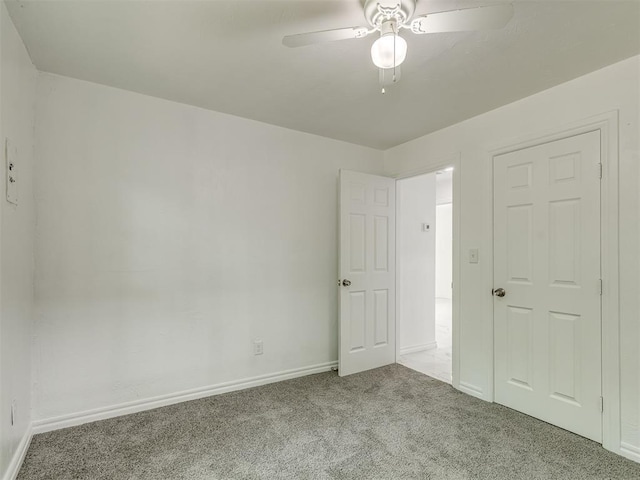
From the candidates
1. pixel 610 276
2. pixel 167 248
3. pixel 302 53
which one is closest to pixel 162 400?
pixel 167 248

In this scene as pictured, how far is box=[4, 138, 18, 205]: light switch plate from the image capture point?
64.2 inches

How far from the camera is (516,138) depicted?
247 centimetres

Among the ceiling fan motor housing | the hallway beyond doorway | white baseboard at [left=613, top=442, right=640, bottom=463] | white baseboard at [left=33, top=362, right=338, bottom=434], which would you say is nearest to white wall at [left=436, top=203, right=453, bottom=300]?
the hallway beyond doorway

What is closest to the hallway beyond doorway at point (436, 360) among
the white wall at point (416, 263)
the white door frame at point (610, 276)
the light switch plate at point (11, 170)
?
the white wall at point (416, 263)

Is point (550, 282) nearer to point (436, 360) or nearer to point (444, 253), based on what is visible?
point (436, 360)

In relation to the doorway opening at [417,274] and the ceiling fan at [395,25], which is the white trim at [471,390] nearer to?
the doorway opening at [417,274]

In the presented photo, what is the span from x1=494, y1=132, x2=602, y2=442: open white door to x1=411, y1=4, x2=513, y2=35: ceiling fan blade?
137 cm

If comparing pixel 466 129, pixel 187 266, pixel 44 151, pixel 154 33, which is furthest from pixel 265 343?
pixel 466 129

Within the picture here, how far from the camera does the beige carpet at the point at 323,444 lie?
1.78 m

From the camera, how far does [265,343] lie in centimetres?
296

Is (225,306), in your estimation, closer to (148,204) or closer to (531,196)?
(148,204)

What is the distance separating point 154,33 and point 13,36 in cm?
71

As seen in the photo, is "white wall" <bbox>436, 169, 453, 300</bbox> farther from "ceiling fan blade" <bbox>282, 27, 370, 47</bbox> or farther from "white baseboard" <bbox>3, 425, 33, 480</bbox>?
"white baseboard" <bbox>3, 425, 33, 480</bbox>

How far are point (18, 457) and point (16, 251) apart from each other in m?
1.12
